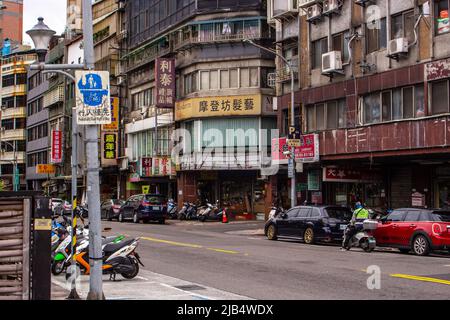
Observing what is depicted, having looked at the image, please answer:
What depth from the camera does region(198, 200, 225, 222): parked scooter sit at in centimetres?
4312

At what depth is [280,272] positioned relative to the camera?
645 inches

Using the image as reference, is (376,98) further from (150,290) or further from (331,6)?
(150,290)

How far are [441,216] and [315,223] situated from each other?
5886 mm

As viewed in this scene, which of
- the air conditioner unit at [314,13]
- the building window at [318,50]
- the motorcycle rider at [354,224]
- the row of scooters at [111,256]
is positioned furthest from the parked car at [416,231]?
the air conditioner unit at [314,13]

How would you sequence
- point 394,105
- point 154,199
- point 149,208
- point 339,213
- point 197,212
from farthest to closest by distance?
point 197,212
point 154,199
point 149,208
point 394,105
point 339,213

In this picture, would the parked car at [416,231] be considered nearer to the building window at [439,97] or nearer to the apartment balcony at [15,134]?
the building window at [439,97]

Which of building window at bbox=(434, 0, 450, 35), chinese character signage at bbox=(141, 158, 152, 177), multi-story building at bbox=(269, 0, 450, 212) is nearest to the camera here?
building window at bbox=(434, 0, 450, 35)

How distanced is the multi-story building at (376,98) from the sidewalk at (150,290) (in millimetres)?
15273

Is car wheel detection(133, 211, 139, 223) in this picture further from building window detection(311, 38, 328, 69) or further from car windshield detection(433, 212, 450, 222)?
car windshield detection(433, 212, 450, 222)

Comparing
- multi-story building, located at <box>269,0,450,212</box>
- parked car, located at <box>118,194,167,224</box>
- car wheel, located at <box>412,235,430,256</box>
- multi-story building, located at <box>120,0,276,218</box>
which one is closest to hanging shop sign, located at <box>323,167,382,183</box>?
multi-story building, located at <box>269,0,450,212</box>

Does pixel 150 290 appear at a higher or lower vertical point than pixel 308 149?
lower

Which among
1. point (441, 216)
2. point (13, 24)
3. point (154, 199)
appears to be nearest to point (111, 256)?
point (441, 216)

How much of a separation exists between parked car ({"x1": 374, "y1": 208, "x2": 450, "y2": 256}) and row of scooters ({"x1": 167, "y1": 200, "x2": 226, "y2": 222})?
2045 centimetres
